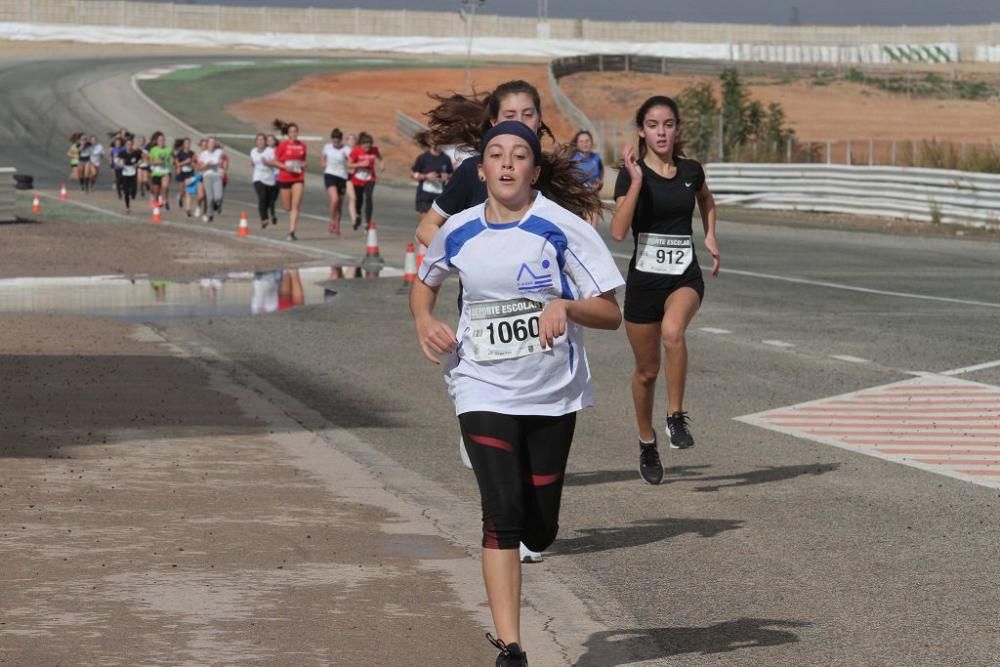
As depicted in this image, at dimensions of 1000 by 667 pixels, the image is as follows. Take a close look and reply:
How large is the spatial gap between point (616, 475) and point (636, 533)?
5.35 ft

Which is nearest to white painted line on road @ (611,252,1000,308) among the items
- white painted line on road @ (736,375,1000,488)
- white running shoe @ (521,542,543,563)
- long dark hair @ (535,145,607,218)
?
white painted line on road @ (736,375,1000,488)

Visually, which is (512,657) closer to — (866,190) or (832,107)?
(866,190)

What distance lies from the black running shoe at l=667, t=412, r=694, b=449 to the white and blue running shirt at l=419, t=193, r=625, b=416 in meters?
4.04

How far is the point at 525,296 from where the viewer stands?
19.8 ft

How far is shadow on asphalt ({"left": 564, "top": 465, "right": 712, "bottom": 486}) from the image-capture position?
385 inches

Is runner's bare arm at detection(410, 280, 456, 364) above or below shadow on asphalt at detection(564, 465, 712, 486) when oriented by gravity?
above

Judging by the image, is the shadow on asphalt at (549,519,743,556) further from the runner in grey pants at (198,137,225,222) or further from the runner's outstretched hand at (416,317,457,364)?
the runner in grey pants at (198,137,225,222)

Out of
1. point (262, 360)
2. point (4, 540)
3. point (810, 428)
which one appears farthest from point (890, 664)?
point (262, 360)

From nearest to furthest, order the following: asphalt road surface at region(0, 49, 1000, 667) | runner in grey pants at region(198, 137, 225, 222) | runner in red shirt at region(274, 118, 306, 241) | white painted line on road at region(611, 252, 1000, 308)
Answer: asphalt road surface at region(0, 49, 1000, 667) < white painted line on road at region(611, 252, 1000, 308) < runner in red shirt at region(274, 118, 306, 241) < runner in grey pants at region(198, 137, 225, 222)

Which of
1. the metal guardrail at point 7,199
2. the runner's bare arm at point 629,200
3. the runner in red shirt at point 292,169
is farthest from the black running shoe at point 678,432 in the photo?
the metal guardrail at point 7,199

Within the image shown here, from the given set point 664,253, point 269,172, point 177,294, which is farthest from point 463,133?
point 269,172

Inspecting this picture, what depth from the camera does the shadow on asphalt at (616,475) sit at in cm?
977

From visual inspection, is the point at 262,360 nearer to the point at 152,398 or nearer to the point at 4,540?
the point at 152,398

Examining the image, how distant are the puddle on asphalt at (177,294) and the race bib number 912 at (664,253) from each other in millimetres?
9414
